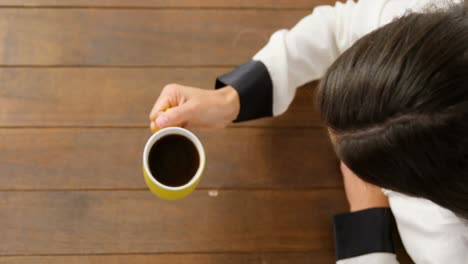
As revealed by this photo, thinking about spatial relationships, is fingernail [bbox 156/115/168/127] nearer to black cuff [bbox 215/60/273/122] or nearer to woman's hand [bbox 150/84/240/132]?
woman's hand [bbox 150/84/240/132]

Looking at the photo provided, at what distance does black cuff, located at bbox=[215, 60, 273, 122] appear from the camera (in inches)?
32.9

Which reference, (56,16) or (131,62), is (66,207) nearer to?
(131,62)

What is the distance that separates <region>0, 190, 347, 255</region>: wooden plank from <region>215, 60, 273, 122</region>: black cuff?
21 centimetres

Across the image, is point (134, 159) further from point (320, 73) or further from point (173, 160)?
point (320, 73)

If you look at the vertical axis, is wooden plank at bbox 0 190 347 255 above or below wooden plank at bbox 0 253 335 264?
above

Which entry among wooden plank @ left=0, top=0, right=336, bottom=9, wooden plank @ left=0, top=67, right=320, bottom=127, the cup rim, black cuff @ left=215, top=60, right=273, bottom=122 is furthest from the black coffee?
wooden plank @ left=0, top=0, right=336, bottom=9

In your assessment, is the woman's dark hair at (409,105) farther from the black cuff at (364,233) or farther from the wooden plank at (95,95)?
the wooden plank at (95,95)

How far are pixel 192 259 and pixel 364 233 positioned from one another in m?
0.35

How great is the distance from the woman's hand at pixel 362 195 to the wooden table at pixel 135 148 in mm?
57

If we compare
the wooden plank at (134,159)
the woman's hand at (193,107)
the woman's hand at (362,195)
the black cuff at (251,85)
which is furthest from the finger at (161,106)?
the woman's hand at (362,195)

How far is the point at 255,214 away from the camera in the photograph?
0.96 metres

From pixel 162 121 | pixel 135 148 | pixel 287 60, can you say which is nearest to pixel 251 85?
pixel 287 60

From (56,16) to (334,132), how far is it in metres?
0.80

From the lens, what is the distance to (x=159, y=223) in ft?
3.08
